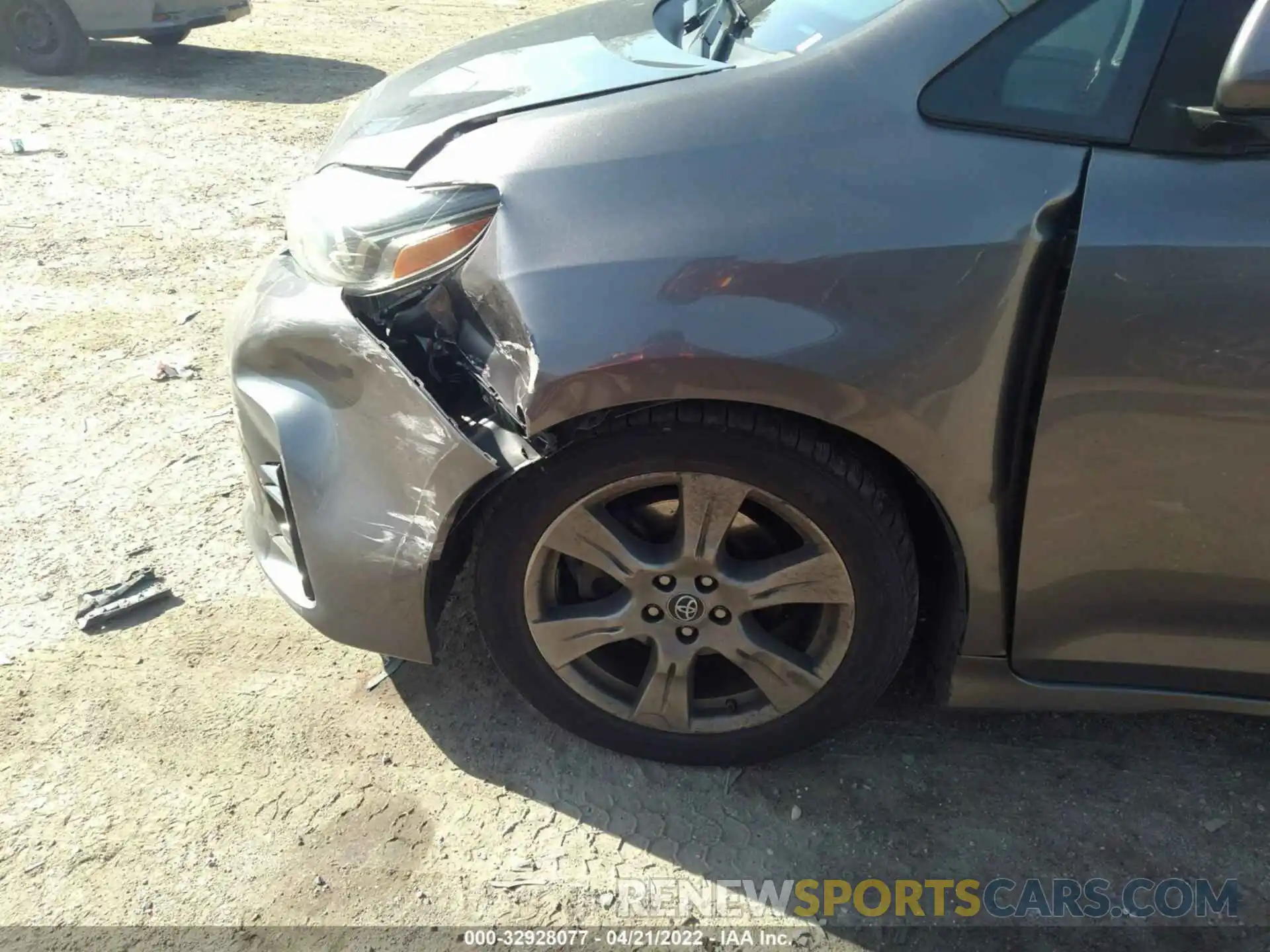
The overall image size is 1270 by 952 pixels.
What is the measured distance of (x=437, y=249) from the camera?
1.87 m

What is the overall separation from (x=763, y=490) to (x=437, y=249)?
739 millimetres

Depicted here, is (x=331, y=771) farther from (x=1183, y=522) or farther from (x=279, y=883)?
(x=1183, y=522)

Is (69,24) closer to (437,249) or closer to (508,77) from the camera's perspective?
(508,77)

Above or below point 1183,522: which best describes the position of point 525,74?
above

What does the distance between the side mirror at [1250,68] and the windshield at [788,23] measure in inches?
21.8

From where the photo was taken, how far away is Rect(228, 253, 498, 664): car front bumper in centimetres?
192

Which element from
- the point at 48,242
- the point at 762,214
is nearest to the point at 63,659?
the point at 762,214

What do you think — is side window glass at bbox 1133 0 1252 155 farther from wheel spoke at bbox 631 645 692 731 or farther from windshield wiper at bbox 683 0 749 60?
wheel spoke at bbox 631 645 692 731

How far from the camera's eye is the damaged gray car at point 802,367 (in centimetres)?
167

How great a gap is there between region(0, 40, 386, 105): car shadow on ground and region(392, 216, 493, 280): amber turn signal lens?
6.26m

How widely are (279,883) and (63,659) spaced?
0.95m

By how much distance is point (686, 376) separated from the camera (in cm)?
176

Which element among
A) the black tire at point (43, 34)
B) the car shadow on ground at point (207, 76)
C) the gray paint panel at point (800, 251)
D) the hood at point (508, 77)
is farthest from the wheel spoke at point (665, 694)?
the black tire at point (43, 34)

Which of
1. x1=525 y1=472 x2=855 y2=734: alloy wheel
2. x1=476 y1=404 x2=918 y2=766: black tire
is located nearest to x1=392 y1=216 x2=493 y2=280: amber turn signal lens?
x1=476 y1=404 x2=918 y2=766: black tire
